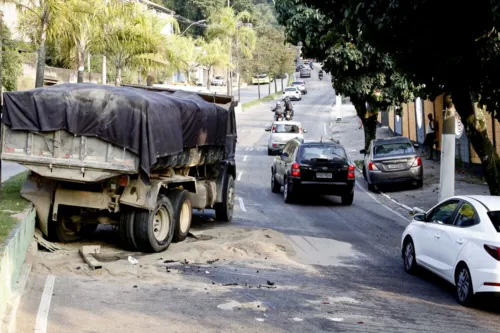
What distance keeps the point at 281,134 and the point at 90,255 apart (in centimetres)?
2460

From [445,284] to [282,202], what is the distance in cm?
1059

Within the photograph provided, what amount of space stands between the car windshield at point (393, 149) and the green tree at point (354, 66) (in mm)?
2203

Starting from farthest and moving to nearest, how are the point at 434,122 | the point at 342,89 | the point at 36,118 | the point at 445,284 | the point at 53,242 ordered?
the point at 434,122 → the point at 342,89 → the point at 53,242 → the point at 36,118 → the point at 445,284

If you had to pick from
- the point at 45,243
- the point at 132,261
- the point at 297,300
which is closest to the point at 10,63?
the point at 45,243

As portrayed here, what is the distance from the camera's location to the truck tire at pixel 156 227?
12.7 m

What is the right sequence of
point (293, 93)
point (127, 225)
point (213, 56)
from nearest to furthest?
point (127, 225) < point (213, 56) < point (293, 93)

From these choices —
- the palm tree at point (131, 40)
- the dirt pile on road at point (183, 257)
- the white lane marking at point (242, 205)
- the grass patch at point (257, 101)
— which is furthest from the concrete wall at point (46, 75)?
the grass patch at point (257, 101)

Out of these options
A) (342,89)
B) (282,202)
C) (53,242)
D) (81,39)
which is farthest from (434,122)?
(53,242)

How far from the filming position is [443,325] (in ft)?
28.0

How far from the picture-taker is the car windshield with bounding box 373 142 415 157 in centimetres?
2466

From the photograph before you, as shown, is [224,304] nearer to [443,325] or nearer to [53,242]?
[443,325]

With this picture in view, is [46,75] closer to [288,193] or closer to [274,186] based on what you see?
[274,186]

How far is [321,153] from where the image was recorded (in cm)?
2105

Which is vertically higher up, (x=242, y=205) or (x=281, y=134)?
(x=281, y=134)
